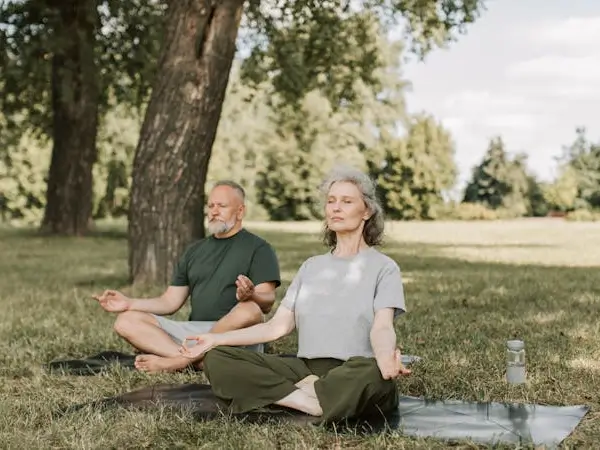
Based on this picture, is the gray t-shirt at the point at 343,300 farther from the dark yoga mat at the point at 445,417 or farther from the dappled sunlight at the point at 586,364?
the dappled sunlight at the point at 586,364

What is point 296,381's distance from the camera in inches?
202

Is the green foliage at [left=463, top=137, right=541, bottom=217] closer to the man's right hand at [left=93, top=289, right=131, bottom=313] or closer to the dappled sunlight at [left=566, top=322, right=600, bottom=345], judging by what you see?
the dappled sunlight at [left=566, top=322, right=600, bottom=345]

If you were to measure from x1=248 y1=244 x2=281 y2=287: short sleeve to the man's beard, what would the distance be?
10.5 inches

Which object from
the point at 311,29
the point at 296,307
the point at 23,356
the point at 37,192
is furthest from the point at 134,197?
Answer: the point at 37,192

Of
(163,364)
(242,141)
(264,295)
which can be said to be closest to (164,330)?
(163,364)

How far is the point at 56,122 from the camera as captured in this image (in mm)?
24375

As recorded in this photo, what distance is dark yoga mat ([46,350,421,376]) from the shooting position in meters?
6.49

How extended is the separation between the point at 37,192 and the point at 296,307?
50811 millimetres

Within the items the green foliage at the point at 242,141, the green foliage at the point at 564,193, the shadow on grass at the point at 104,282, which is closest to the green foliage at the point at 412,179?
the green foliage at the point at 242,141

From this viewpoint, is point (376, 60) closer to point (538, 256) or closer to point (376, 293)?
point (538, 256)

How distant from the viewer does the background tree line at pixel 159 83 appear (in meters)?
11.6

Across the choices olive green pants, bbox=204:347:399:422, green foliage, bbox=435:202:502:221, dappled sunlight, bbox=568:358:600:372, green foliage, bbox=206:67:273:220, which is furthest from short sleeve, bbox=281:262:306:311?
green foliage, bbox=435:202:502:221

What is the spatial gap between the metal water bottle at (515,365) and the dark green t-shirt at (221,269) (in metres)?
1.72

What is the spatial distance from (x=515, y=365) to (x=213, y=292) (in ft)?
7.31
